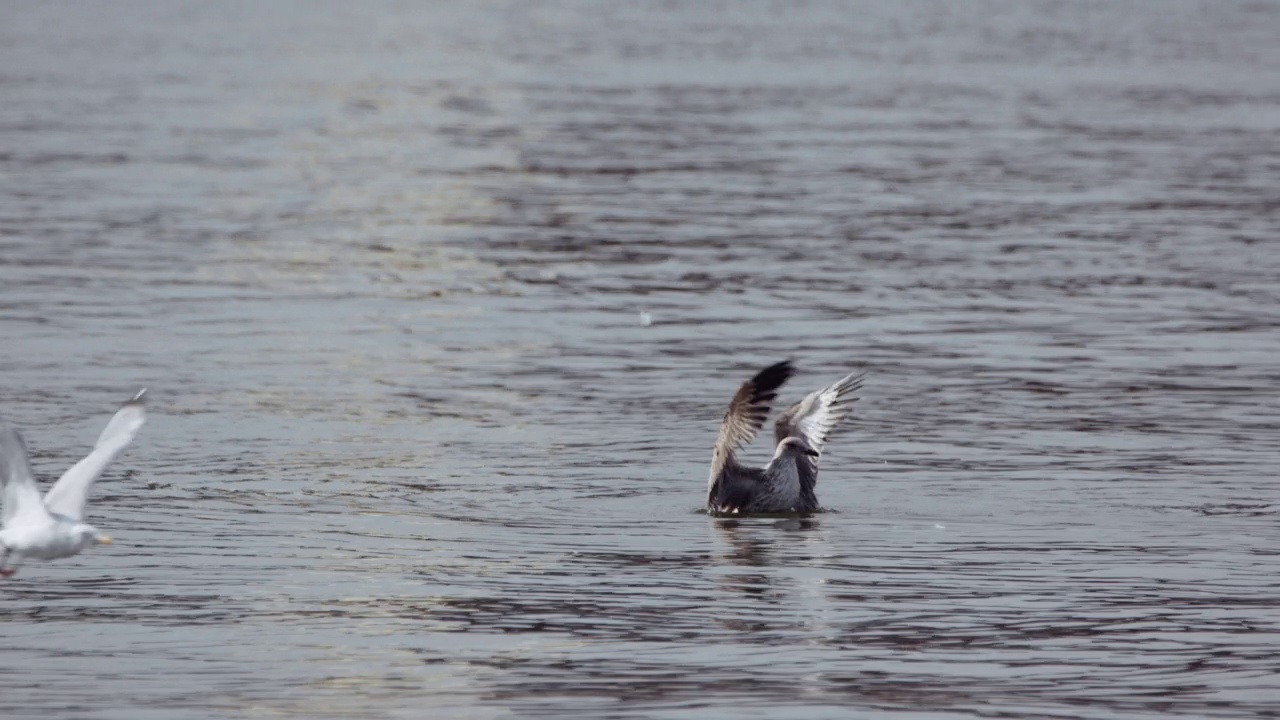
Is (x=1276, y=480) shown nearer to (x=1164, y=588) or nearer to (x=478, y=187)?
(x=1164, y=588)

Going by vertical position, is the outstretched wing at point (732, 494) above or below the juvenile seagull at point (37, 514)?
below

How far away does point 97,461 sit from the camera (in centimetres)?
1045

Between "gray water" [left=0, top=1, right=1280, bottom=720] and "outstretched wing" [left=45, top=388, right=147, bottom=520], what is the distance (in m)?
0.68

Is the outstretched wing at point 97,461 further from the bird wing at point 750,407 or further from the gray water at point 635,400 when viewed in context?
the bird wing at point 750,407

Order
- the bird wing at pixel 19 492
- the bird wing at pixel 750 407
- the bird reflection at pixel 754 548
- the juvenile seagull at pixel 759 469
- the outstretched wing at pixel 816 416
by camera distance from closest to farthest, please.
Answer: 1. the bird wing at pixel 19 492
2. the bird reflection at pixel 754 548
3. the juvenile seagull at pixel 759 469
4. the bird wing at pixel 750 407
5. the outstretched wing at pixel 816 416

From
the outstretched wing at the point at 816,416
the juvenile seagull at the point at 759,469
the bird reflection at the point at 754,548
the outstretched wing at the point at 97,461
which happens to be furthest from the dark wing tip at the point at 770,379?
the outstretched wing at the point at 97,461

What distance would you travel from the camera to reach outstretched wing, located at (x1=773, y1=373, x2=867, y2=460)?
14.9 meters

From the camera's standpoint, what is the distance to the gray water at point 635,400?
1081 cm

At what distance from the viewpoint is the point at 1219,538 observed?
1344 cm

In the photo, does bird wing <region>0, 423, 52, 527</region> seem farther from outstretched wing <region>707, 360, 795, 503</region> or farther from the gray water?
outstretched wing <region>707, 360, 795, 503</region>

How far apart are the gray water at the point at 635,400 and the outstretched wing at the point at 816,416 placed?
1.39 feet

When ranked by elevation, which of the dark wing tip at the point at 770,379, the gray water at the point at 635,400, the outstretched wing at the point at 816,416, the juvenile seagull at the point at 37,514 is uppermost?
the juvenile seagull at the point at 37,514

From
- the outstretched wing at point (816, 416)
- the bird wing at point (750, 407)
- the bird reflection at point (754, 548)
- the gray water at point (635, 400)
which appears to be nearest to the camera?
the gray water at point (635, 400)

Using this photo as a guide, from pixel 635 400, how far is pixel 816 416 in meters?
3.16
